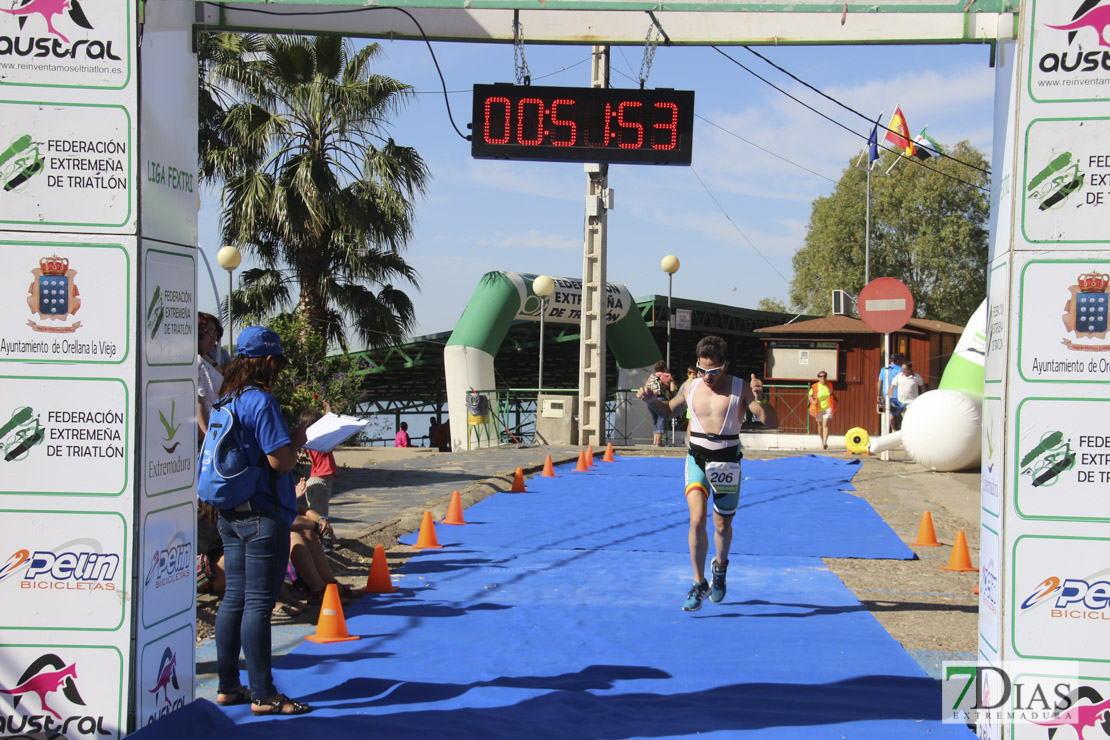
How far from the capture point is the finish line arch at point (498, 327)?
922 inches

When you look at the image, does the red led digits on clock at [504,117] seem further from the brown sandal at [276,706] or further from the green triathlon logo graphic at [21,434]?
the brown sandal at [276,706]

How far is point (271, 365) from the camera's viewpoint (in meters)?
4.77

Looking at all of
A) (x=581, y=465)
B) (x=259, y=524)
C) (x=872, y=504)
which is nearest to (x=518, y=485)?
(x=581, y=465)

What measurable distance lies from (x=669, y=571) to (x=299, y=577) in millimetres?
3188

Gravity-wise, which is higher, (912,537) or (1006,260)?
(1006,260)

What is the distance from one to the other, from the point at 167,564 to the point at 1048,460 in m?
3.96

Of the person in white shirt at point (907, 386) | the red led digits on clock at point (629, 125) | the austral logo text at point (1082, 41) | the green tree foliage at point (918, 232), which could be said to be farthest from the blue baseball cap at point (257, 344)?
the green tree foliage at point (918, 232)

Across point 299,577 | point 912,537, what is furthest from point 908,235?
point 299,577

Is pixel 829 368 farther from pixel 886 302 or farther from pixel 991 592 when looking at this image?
pixel 991 592

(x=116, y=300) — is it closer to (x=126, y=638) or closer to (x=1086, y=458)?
(x=126, y=638)

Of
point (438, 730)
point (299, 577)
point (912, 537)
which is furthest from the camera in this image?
point (912, 537)

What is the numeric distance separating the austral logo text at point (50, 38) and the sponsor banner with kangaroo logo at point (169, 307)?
893 mm

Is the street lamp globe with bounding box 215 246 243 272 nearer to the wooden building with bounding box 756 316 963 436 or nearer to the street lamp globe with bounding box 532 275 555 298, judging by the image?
the street lamp globe with bounding box 532 275 555 298

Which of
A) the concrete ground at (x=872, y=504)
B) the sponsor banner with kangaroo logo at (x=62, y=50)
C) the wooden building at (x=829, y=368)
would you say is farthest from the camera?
the wooden building at (x=829, y=368)
